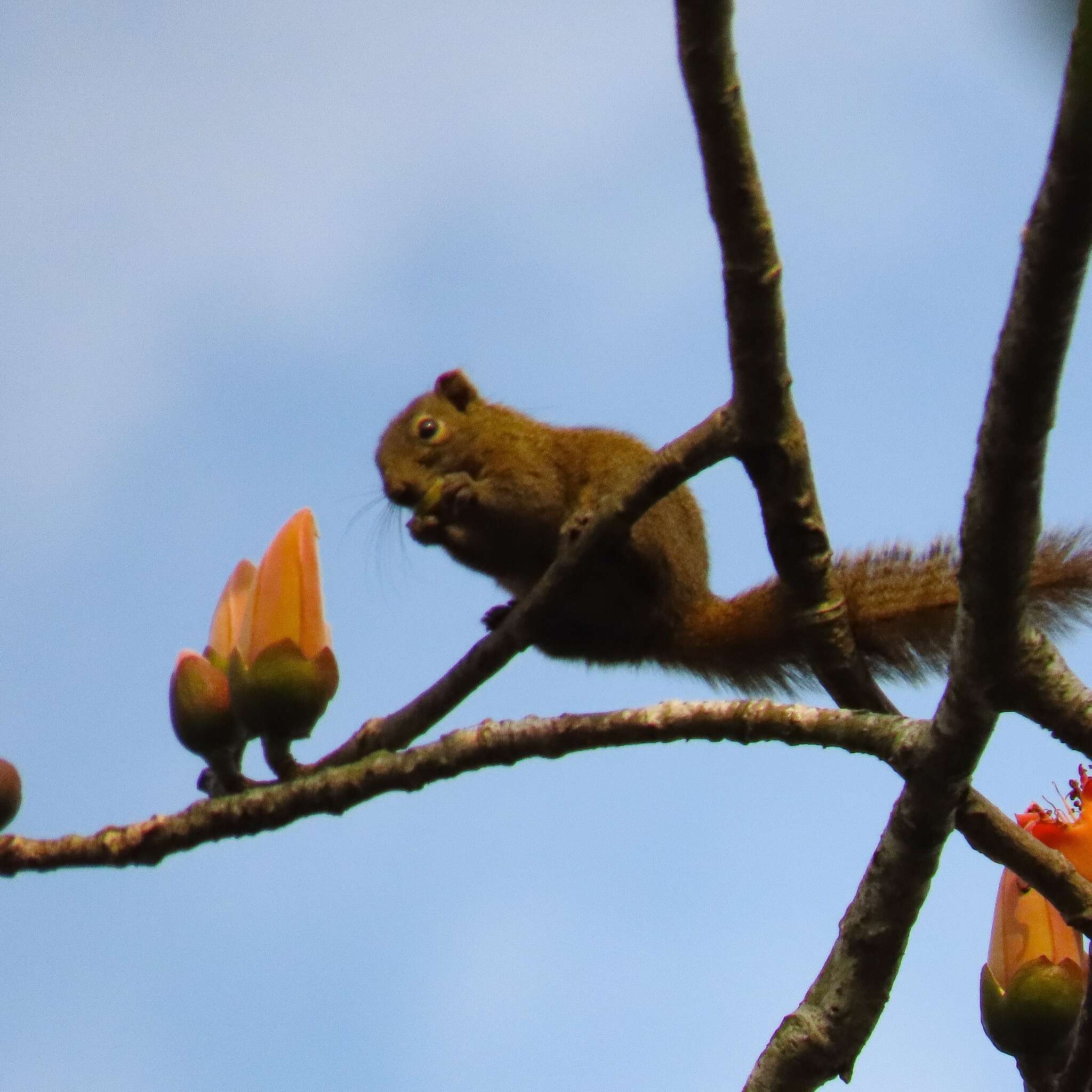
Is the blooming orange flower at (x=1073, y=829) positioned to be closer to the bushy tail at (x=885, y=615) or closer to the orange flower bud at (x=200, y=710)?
the bushy tail at (x=885, y=615)

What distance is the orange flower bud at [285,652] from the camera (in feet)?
8.45

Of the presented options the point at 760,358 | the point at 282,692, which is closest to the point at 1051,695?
the point at 760,358

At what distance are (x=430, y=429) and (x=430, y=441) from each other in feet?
0.16

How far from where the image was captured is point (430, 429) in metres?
5.01

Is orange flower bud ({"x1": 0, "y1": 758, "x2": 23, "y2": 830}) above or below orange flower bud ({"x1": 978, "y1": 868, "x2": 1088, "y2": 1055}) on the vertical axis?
above

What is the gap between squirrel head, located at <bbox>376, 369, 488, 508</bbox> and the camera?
15.9ft

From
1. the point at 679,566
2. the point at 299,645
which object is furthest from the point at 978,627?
the point at 679,566

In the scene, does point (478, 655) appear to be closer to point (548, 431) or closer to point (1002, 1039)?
point (1002, 1039)

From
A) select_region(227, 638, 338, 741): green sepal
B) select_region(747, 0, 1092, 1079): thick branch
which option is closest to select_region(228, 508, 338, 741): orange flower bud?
select_region(227, 638, 338, 741): green sepal

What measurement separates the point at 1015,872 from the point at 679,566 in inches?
69.7

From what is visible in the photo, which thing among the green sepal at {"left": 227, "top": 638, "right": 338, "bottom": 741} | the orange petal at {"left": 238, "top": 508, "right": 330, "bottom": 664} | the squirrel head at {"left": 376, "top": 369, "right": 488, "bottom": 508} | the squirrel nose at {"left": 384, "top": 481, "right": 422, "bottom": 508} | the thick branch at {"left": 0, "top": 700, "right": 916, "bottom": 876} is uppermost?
the squirrel head at {"left": 376, "top": 369, "right": 488, "bottom": 508}

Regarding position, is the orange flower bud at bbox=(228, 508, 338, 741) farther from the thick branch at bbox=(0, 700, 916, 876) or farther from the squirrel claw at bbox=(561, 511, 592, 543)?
the squirrel claw at bbox=(561, 511, 592, 543)

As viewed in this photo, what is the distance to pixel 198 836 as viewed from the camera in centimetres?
256

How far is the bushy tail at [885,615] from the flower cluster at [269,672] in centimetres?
112
